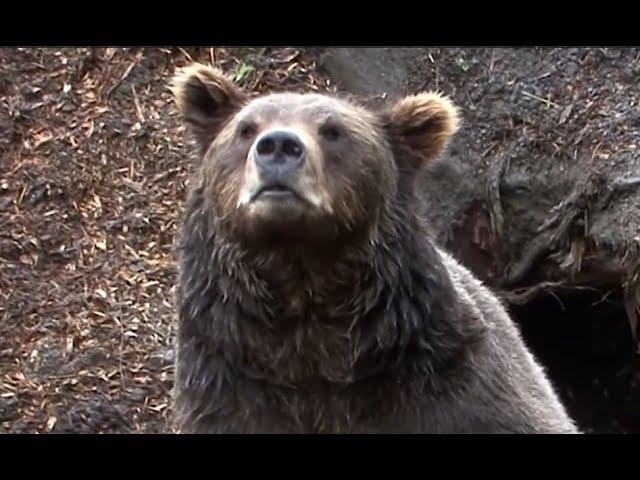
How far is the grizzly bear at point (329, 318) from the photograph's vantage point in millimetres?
5176

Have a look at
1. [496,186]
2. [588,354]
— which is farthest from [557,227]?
[588,354]

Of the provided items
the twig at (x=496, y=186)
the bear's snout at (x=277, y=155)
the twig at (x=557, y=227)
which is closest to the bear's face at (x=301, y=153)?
the bear's snout at (x=277, y=155)

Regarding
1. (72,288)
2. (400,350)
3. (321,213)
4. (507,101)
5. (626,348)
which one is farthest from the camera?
(626,348)

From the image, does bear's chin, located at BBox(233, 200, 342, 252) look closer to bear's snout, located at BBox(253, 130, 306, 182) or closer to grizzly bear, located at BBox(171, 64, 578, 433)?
grizzly bear, located at BBox(171, 64, 578, 433)

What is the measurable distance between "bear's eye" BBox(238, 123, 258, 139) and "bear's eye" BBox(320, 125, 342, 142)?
27cm

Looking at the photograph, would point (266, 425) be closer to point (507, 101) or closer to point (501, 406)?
point (501, 406)

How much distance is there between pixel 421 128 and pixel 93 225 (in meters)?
3.13

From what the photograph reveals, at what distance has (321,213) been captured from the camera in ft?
16.3

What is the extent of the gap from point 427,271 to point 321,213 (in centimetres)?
65

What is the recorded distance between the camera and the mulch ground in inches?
299

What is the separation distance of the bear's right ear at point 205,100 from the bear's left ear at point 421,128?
69 cm

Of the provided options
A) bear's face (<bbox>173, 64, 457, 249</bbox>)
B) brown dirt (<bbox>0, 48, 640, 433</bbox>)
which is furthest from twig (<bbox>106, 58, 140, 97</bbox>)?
bear's face (<bbox>173, 64, 457, 249</bbox>)

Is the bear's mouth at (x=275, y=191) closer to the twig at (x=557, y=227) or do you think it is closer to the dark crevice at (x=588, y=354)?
the twig at (x=557, y=227)
